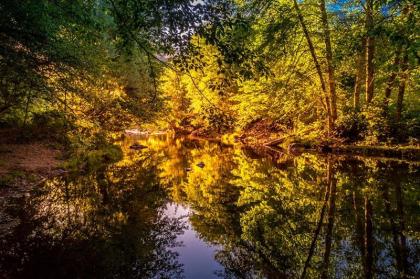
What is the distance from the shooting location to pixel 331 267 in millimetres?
6887

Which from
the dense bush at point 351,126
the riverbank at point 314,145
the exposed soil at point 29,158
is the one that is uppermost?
the dense bush at point 351,126

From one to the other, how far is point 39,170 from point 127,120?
294 inches

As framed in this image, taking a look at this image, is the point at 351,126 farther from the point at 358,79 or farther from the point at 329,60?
the point at 329,60

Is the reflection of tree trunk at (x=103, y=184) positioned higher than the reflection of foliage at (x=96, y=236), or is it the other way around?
the reflection of tree trunk at (x=103, y=184)

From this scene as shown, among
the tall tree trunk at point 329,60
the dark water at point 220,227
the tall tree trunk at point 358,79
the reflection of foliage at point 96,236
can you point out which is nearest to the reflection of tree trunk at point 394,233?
the dark water at point 220,227

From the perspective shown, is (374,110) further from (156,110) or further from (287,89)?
(156,110)

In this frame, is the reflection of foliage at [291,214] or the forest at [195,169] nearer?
the forest at [195,169]

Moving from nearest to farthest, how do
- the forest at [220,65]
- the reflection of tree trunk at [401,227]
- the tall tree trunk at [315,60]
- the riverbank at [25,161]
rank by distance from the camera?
the forest at [220,65], the reflection of tree trunk at [401,227], the riverbank at [25,161], the tall tree trunk at [315,60]

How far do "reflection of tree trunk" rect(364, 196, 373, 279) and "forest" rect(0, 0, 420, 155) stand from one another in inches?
151

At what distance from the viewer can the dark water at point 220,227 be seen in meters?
6.97

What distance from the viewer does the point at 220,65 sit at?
458 centimetres

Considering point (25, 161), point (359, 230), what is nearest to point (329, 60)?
point (359, 230)

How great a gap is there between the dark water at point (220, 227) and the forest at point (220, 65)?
2569mm

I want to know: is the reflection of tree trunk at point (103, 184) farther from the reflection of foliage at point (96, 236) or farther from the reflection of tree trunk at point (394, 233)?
the reflection of tree trunk at point (394, 233)
